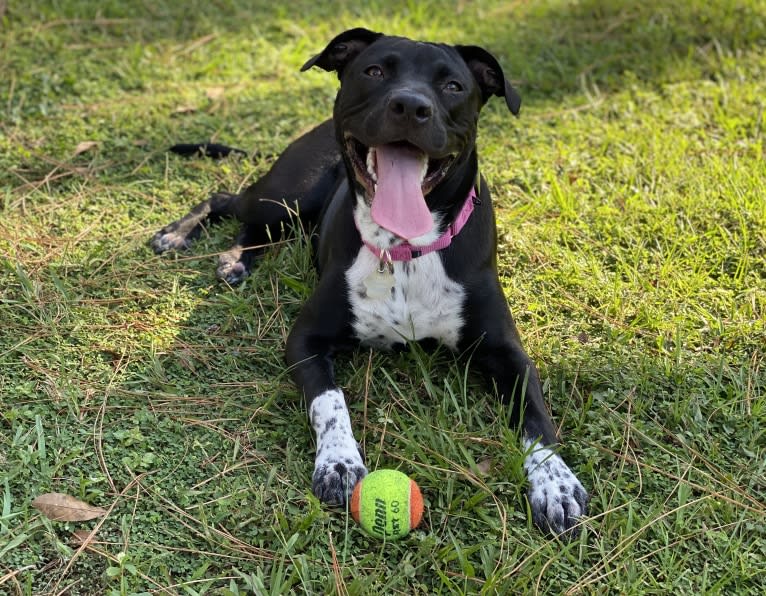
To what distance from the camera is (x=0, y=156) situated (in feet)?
18.0

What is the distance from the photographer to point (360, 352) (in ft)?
13.6

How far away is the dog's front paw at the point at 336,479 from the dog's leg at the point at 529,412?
2.10 feet

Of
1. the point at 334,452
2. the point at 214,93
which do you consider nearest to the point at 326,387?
the point at 334,452

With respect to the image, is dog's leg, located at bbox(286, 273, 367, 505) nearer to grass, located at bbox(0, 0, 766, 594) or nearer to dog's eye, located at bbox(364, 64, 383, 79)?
grass, located at bbox(0, 0, 766, 594)

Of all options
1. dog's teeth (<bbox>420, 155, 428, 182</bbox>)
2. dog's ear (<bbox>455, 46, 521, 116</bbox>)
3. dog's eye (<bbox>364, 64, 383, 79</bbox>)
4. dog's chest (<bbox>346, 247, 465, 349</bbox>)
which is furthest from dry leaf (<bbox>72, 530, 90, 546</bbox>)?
dog's ear (<bbox>455, 46, 521, 116</bbox>)

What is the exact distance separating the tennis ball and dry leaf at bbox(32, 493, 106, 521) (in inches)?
35.8

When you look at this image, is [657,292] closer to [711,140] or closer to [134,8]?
[711,140]

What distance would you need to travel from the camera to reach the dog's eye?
3.82m

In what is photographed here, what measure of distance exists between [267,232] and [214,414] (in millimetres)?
1337

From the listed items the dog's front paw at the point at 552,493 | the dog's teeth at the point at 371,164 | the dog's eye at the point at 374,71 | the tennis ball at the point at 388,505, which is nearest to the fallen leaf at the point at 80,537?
the tennis ball at the point at 388,505

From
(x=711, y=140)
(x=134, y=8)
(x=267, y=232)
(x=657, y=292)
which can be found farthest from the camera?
(x=134, y=8)

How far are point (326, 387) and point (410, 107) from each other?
1.16 metres

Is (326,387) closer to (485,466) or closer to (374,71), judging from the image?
(485,466)

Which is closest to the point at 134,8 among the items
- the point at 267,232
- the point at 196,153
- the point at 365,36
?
the point at 196,153
